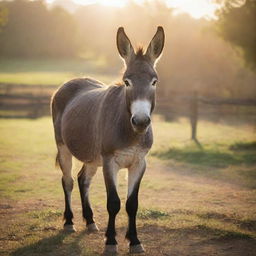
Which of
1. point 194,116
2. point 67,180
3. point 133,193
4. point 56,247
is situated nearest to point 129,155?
point 133,193

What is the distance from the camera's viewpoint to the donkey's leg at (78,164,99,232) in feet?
19.8

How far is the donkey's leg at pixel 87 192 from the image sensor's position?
6043 mm

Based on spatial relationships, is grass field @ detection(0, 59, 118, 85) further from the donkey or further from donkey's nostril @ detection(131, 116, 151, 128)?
donkey's nostril @ detection(131, 116, 151, 128)

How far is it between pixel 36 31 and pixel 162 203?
47364 mm

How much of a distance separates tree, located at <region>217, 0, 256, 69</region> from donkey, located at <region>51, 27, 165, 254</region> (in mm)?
10191

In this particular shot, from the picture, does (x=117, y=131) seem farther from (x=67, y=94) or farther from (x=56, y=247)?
(x=67, y=94)

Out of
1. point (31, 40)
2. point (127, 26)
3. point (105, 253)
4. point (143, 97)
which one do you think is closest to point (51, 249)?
point (105, 253)

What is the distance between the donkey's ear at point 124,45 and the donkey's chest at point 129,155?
1115mm

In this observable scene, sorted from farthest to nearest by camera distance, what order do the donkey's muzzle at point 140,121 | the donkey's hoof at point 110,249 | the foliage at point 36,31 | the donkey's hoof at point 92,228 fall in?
the foliage at point 36,31 < the donkey's hoof at point 92,228 < the donkey's hoof at point 110,249 < the donkey's muzzle at point 140,121

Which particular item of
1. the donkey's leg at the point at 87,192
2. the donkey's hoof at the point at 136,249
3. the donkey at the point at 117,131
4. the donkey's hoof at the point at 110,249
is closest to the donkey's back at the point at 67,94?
the donkey at the point at 117,131

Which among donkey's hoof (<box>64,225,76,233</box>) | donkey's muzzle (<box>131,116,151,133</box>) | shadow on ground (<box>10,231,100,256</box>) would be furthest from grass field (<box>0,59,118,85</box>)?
donkey's muzzle (<box>131,116,151,133</box>)

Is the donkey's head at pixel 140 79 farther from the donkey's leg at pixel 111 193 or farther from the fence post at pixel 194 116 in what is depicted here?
the fence post at pixel 194 116

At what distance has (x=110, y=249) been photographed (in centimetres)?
500

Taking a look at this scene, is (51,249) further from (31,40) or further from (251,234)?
(31,40)
